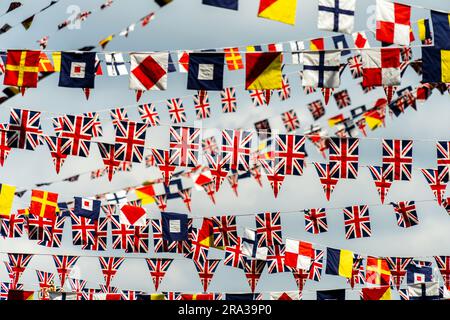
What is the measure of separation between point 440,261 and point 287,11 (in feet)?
50.4

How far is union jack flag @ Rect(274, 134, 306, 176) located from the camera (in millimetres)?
32281

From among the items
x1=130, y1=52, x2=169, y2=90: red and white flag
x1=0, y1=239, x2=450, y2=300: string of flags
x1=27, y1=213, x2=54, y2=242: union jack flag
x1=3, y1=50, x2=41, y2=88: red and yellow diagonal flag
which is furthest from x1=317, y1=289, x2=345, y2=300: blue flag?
x1=3, y1=50, x2=41, y2=88: red and yellow diagonal flag

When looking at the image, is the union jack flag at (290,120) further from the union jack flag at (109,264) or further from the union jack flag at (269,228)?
the union jack flag at (109,264)

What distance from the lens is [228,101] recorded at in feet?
126

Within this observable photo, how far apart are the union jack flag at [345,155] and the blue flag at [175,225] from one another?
6514 millimetres

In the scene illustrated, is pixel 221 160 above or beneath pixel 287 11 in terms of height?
beneath

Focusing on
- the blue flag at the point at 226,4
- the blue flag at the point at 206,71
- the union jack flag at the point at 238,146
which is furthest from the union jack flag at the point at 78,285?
the blue flag at the point at 226,4

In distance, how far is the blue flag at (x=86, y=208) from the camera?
1377 inches

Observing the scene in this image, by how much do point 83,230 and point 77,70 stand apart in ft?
30.7

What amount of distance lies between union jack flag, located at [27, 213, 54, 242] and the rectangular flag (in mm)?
11490

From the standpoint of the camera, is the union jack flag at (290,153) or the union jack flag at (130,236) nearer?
the union jack flag at (290,153)
